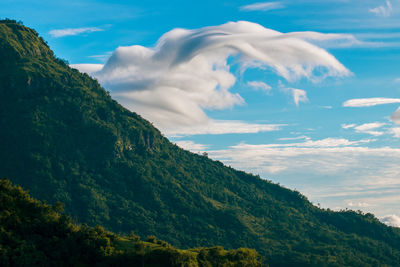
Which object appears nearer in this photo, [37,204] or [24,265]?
[24,265]

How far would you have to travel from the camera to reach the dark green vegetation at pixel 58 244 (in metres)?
142

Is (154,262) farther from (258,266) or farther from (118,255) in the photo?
(258,266)

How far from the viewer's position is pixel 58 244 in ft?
490

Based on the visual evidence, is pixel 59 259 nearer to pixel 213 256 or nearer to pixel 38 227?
pixel 38 227

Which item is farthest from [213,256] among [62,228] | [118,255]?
[62,228]

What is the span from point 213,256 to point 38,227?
52123mm

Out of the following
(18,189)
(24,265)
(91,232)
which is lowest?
(24,265)

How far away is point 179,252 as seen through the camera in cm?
14775

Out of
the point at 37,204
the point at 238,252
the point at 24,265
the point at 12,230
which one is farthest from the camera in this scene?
the point at 238,252

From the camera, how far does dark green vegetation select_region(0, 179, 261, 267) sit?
A: 468ft

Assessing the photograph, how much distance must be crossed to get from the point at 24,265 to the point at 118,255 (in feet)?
81.6

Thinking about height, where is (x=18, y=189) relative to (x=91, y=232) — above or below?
above

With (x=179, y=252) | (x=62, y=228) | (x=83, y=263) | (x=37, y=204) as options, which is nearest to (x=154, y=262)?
(x=179, y=252)

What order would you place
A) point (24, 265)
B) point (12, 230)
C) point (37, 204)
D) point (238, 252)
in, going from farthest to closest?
point (238, 252) < point (37, 204) < point (12, 230) < point (24, 265)
